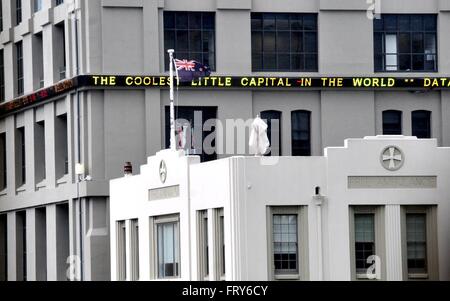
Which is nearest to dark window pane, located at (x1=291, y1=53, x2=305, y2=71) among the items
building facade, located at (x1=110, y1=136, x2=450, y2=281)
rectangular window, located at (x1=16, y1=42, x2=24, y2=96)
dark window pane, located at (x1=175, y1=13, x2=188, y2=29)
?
dark window pane, located at (x1=175, y1=13, x2=188, y2=29)

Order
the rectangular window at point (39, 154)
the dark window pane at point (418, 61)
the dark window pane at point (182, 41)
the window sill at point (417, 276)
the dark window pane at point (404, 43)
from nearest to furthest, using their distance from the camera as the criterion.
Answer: the window sill at point (417, 276)
the dark window pane at point (182, 41)
the dark window pane at point (404, 43)
the dark window pane at point (418, 61)
the rectangular window at point (39, 154)

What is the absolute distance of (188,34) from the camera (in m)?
91.0

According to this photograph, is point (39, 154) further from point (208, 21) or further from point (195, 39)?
point (208, 21)

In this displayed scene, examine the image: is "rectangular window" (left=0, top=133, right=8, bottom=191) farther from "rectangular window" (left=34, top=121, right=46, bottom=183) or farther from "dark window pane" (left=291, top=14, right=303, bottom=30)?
"dark window pane" (left=291, top=14, right=303, bottom=30)

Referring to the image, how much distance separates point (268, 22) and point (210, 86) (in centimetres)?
402

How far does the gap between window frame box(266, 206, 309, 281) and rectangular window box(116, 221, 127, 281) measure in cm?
1389

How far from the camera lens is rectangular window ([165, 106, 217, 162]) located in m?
89.5

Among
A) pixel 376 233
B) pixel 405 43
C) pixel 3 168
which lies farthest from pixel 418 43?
pixel 376 233

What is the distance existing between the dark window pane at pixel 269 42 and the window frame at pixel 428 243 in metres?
21.6

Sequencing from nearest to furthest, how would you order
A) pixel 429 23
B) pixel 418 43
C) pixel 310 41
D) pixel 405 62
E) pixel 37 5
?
pixel 310 41, pixel 429 23, pixel 418 43, pixel 405 62, pixel 37 5

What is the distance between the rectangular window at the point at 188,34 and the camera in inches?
3570

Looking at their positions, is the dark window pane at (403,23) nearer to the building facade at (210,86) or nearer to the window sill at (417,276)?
the building facade at (210,86)

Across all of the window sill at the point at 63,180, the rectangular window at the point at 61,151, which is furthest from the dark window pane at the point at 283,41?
the window sill at the point at 63,180
